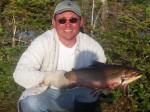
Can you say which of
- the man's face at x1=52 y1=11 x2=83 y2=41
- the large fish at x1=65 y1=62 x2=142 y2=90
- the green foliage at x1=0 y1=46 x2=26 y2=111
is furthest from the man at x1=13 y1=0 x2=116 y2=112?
the green foliage at x1=0 y1=46 x2=26 y2=111

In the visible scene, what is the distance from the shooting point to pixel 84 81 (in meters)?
4.38

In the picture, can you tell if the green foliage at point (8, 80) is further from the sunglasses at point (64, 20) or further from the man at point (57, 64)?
the sunglasses at point (64, 20)

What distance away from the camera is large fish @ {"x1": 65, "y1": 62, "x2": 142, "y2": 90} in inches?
171

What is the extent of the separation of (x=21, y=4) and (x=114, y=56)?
195 cm

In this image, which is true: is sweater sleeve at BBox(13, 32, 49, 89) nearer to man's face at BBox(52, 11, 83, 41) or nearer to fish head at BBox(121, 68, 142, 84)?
man's face at BBox(52, 11, 83, 41)

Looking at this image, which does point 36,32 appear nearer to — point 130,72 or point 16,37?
point 16,37

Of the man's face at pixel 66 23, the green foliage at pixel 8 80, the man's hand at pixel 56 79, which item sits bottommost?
the green foliage at pixel 8 80

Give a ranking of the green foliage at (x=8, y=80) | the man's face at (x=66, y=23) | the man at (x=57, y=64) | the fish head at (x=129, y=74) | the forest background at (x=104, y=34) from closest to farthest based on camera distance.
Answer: the fish head at (x=129, y=74) < the man at (x=57, y=64) < the man's face at (x=66, y=23) < the forest background at (x=104, y=34) < the green foliage at (x=8, y=80)

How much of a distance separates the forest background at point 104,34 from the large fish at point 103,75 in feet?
5.24

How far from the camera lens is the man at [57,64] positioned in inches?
178

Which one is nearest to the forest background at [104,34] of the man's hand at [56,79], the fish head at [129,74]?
Answer: the fish head at [129,74]

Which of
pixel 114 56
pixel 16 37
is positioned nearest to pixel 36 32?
pixel 16 37

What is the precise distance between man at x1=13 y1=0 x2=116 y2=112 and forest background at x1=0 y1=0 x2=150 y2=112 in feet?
3.82

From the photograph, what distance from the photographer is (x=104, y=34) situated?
639cm
